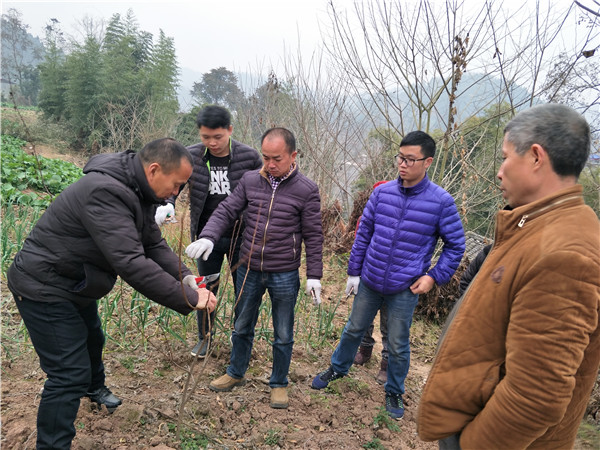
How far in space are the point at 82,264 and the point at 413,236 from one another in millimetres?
1864

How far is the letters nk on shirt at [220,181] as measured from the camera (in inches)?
113

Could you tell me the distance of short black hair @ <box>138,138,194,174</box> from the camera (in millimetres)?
1758

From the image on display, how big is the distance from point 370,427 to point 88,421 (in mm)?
1719

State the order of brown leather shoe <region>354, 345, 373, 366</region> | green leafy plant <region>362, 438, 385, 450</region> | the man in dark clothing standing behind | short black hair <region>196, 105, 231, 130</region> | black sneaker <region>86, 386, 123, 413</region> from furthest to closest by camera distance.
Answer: brown leather shoe <region>354, 345, 373, 366</region>, the man in dark clothing standing behind, short black hair <region>196, 105, 231, 130</region>, green leafy plant <region>362, 438, 385, 450</region>, black sneaker <region>86, 386, 123, 413</region>

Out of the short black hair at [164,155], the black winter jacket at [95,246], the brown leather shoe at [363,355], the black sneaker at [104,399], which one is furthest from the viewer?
the brown leather shoe at [363,355]

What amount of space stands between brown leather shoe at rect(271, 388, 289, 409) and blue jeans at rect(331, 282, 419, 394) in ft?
1.49

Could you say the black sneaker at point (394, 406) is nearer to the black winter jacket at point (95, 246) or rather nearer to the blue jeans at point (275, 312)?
the blue jeans at point (275, 312)

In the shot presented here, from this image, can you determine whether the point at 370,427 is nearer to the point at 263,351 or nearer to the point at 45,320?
the point at 263,351

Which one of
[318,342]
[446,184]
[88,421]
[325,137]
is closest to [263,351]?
[318,342]

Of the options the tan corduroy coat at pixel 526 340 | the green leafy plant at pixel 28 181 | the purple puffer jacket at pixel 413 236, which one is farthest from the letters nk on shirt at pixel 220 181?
the green leafy plant at pixel 28 181

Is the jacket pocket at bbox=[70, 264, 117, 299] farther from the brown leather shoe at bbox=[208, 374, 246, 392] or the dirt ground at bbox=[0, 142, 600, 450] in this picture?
the brown leather shoe at bbox=[208, 374, 246, 392]

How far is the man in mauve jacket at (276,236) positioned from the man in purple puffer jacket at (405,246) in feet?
1.25

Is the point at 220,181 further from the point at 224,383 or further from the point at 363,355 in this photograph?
the point at 363,355

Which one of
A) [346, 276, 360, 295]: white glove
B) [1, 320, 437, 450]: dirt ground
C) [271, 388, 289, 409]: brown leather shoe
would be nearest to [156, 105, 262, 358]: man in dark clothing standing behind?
[1, 320, 437, 450]: dirt ground
